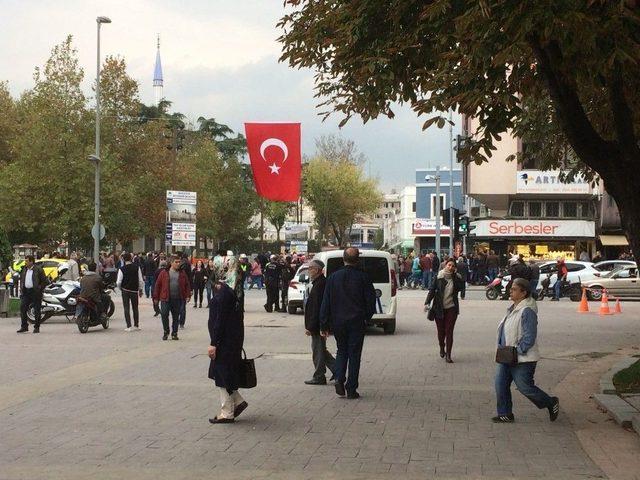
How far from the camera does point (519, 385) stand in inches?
373

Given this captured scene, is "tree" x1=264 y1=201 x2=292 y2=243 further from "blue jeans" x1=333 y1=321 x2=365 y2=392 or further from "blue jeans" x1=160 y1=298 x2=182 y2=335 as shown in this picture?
"blue jeans" x1=333 y1=321 x2=365 y2=392

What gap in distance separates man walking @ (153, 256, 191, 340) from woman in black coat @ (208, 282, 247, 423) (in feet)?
31.4

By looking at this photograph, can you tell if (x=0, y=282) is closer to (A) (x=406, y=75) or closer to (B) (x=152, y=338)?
(B) (x=152, y=338)

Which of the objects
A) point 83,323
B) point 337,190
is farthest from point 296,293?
point 337,190

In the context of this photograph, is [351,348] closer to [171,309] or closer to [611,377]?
[611,377]

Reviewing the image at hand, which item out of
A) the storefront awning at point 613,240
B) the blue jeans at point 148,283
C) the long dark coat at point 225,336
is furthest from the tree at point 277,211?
the long dark coat at point 225,336

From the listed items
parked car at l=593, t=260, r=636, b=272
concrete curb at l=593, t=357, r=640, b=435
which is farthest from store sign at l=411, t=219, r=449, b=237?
concrete curb at l=593, t=357, r=640, b=435

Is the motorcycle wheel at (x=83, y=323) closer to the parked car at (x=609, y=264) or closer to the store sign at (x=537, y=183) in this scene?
the parked car at (x=609, y=264)

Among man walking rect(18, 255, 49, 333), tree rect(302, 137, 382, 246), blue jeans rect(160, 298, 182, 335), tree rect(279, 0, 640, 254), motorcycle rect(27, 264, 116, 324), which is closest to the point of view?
tree rect(279, 0, 640, 254)

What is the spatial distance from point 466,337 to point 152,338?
6337 mm

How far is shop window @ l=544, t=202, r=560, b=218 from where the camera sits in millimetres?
56875

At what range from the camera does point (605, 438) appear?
881cm

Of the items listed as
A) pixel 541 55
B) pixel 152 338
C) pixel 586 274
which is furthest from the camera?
pixel 586 274

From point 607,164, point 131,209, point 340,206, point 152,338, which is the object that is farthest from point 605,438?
point 340,206
